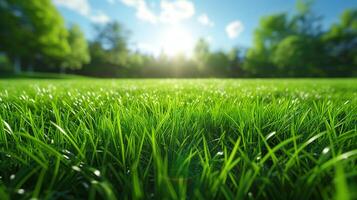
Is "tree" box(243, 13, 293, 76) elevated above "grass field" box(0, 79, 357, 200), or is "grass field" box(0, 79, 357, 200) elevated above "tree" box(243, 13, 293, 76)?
"tree" box(243, 13, 293, 76)

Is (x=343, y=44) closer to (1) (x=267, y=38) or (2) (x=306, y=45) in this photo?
(2) (x=306, y=45)

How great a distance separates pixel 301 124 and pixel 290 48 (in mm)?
36986

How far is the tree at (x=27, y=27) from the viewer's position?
21578 mm

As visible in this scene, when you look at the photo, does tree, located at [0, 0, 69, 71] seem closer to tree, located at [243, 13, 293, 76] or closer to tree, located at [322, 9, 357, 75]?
tree, located at [243, 13, 293, 76]

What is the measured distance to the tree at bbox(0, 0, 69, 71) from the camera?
70.8ft

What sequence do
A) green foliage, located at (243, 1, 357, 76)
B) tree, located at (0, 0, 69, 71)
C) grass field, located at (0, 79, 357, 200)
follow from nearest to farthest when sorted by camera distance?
grass field, located at (0, 79, 357, 200)
tree, located at (0, 0, 69, 71)
green foliage, located at (243, 1, 357, 76)

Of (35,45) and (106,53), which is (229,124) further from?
(106,53)

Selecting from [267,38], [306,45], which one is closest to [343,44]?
[306,45]

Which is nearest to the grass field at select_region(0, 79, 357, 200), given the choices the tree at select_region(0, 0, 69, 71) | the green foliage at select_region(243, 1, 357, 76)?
the tree at select_region(0, 0, 69, 71)

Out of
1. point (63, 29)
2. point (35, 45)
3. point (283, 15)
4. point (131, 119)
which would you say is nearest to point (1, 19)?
point (35, 45)

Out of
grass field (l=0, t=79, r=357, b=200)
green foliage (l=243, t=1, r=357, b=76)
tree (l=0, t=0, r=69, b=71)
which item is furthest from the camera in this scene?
green foliage (l=243, t=1, r=357, b=76)

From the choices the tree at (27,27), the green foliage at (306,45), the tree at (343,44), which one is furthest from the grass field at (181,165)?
the tree at (343,44)

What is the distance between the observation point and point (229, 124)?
3.75ft

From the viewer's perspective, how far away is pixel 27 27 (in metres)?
22.8
